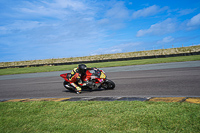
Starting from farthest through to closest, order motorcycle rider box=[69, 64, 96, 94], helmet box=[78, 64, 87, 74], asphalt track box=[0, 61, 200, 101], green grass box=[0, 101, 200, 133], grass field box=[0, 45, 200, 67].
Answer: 1. grass field box=[0, 45, 200, 67]
2. motorcycle rider box=[69, 64, 96, 94]
3. helmet box=[78, 64, 87, 74]
4. asphalt track box=[0, 61, 200, 101]
5. green grass box=[0, 101, 200, 133]

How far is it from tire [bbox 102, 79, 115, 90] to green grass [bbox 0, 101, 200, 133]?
296 centimetres

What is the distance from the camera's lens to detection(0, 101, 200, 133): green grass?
10.4 ft

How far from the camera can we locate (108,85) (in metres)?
7.81

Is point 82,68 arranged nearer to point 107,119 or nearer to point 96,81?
point 96,81

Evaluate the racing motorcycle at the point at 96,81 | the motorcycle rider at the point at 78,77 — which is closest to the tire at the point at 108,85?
the racing motorcycle at the point at 96,81

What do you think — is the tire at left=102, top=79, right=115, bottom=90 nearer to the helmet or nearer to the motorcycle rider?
the motorcycle rider

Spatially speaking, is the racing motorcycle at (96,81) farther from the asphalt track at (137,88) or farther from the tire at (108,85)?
the asphalt track at (137,88)

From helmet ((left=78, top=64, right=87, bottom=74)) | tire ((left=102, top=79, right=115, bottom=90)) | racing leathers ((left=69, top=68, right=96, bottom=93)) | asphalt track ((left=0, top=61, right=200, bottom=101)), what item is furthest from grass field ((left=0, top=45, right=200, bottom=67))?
racing leathers ((left=69, top=68, right=96, bottom=93))

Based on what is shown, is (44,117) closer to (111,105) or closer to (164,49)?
(111,105)

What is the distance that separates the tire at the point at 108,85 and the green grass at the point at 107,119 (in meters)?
2.96

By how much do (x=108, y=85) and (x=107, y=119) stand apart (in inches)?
164

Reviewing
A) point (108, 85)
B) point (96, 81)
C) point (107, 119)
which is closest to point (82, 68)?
point (96, 81)

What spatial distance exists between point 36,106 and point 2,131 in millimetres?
1735

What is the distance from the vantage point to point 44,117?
13.9 feet
